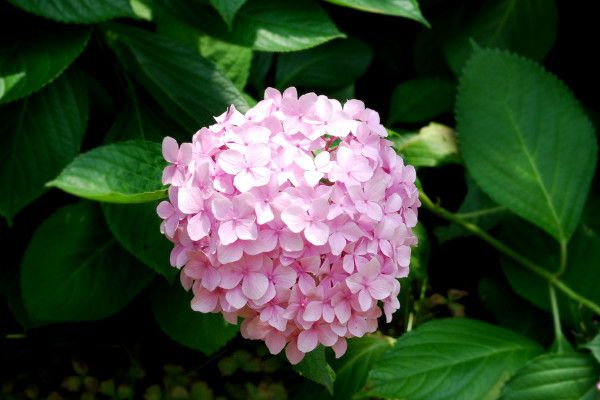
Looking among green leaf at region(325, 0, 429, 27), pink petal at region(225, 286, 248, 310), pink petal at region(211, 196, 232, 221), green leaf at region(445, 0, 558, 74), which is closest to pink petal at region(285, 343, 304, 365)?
pink petal at region(225, 286, 248, 310)

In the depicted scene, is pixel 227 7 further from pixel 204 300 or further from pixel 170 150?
pixel 204 300

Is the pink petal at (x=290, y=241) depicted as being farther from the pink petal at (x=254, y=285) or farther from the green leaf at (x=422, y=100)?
the green leaf at (x=422, y=100)

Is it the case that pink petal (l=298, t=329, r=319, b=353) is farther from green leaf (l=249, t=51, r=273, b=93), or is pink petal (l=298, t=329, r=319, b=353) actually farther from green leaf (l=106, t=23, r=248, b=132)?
green leaf (l=249, t=51, r=273, b=93)

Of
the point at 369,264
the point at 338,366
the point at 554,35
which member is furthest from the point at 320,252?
the point at 554,35

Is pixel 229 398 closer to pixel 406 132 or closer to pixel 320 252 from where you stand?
pixel 406 132

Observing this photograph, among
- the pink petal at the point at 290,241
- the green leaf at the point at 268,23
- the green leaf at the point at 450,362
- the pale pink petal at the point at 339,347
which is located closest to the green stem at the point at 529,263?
the green leaf at the point at 450,362
